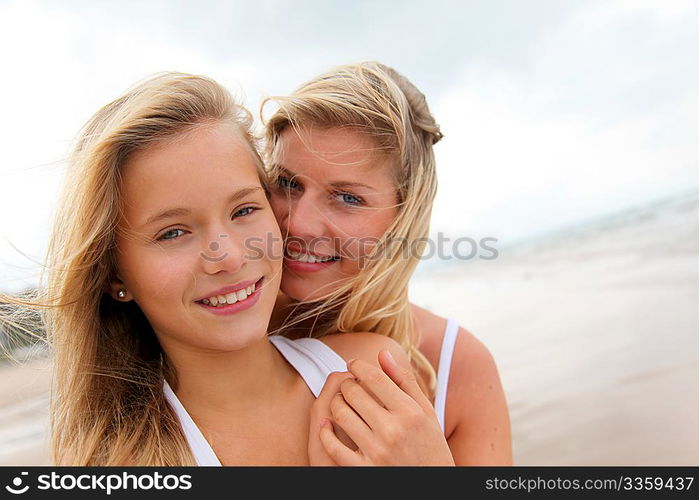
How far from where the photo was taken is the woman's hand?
1792 millimetres

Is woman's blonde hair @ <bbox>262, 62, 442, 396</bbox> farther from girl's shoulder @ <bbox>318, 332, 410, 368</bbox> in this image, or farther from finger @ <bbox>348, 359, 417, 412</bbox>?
finger @ <bbox>348, 359, 417, 412</bbox>

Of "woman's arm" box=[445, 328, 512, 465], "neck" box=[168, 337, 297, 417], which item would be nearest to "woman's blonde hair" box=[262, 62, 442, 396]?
"woman's arm" box=[445, 328, 512, 465]

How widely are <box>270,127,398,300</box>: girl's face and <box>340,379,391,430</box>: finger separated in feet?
2.42

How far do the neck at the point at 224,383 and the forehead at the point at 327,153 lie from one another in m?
0.77

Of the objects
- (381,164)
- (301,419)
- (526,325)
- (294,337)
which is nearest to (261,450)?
(301,419)

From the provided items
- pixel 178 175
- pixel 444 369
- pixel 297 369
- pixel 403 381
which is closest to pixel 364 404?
pixel 403 381

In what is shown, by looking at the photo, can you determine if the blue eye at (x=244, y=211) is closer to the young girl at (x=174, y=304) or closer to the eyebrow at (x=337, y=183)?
the young girl at (x=174, y=304)

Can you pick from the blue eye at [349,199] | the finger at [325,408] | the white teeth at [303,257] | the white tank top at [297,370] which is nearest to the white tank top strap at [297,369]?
the white tank top at [297,370]

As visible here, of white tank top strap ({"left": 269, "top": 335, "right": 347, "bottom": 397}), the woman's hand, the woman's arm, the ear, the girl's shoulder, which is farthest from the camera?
the woman's arm

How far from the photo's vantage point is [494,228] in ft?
43.5

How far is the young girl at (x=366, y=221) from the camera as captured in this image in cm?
257

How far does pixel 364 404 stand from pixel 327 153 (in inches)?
42.3

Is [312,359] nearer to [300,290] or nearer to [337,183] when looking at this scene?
[300,290]

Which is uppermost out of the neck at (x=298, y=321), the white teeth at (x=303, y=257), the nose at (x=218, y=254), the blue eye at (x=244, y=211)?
the white teeth at (x=303, y=257)
